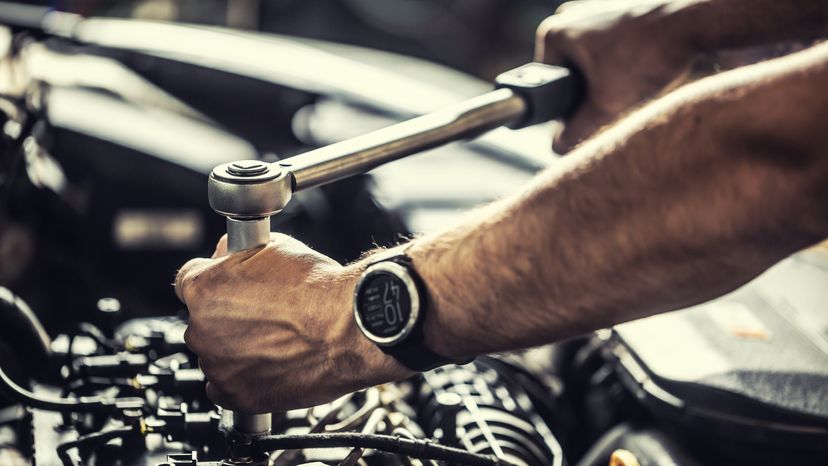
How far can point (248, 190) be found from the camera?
792 mm

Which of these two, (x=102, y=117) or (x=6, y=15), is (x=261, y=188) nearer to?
(x=102, y=117)

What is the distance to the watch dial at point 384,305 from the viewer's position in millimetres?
806

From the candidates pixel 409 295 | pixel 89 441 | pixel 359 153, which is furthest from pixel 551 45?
pixel 89 441

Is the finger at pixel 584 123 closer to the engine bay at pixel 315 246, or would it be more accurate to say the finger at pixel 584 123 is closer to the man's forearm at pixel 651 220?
the engine bay at pixel 315 246

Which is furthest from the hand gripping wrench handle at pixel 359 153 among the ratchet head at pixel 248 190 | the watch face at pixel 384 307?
the watch face at pixel 384 307

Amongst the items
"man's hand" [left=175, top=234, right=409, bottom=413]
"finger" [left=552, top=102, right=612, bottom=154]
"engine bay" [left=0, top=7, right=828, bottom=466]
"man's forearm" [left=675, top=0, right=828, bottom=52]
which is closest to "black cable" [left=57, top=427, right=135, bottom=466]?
"engine bay" [left=0, top=7, right=828, bottom=466]

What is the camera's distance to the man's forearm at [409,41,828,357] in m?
0.67

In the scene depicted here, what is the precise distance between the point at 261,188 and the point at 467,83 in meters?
1.39

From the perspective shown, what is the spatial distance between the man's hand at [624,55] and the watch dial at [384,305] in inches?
19.7

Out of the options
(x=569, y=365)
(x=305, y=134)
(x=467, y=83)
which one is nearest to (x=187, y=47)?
(x=305, y=134)

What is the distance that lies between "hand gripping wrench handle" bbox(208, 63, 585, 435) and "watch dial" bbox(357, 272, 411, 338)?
0.35 feet

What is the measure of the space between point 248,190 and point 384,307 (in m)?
0.16

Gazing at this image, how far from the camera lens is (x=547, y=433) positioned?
1.01 m

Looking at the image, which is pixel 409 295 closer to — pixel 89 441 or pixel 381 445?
pixel 381 445
